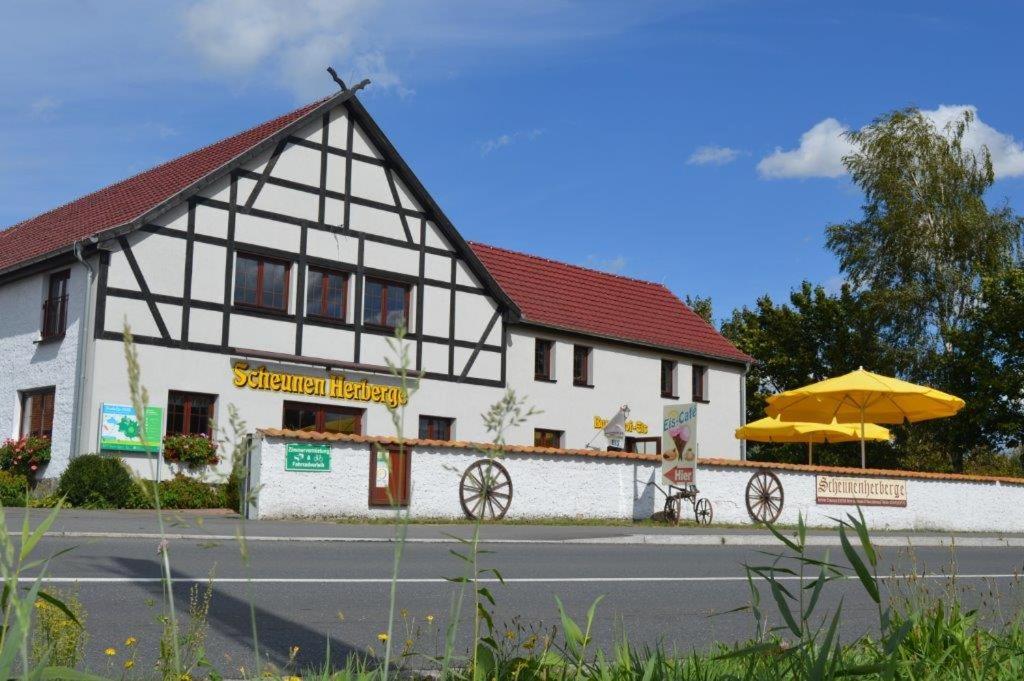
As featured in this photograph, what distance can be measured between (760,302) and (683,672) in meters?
41.3

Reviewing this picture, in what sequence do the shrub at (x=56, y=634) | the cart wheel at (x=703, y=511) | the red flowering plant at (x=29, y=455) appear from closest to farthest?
the shrub at (x=56, y=634) < the cart wheel at (x=703, y=511) < the red flowering plant at (x=29, y=455)

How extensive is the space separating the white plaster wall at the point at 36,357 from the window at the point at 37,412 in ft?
0.49

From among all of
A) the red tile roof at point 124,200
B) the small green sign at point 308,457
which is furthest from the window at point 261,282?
the small green sign at point 308,457

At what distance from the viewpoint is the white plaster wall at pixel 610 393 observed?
29875 millimetres

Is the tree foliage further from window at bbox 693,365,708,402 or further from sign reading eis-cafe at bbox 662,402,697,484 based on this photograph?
sign reading eis-cafe at bbox 662,402,697,484

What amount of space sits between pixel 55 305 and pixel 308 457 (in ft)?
28.6

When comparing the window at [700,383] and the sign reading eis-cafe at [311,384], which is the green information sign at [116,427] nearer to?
the sign reading eis-cafe at [311,384]

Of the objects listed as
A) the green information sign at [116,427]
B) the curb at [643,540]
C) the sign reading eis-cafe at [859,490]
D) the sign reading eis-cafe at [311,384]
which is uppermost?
the sign reading eis-cafe at [311,384]

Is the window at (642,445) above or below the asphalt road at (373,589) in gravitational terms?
above

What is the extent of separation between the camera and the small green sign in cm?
1773

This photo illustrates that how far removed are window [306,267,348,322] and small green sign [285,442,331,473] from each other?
7354mm

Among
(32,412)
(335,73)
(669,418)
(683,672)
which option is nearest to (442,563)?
(683,672)

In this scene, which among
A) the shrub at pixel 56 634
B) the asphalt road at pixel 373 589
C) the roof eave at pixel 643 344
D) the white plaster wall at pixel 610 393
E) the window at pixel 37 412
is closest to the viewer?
the shrub at pixel 56 634

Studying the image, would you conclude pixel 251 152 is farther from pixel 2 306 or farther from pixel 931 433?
pixel 931 433
